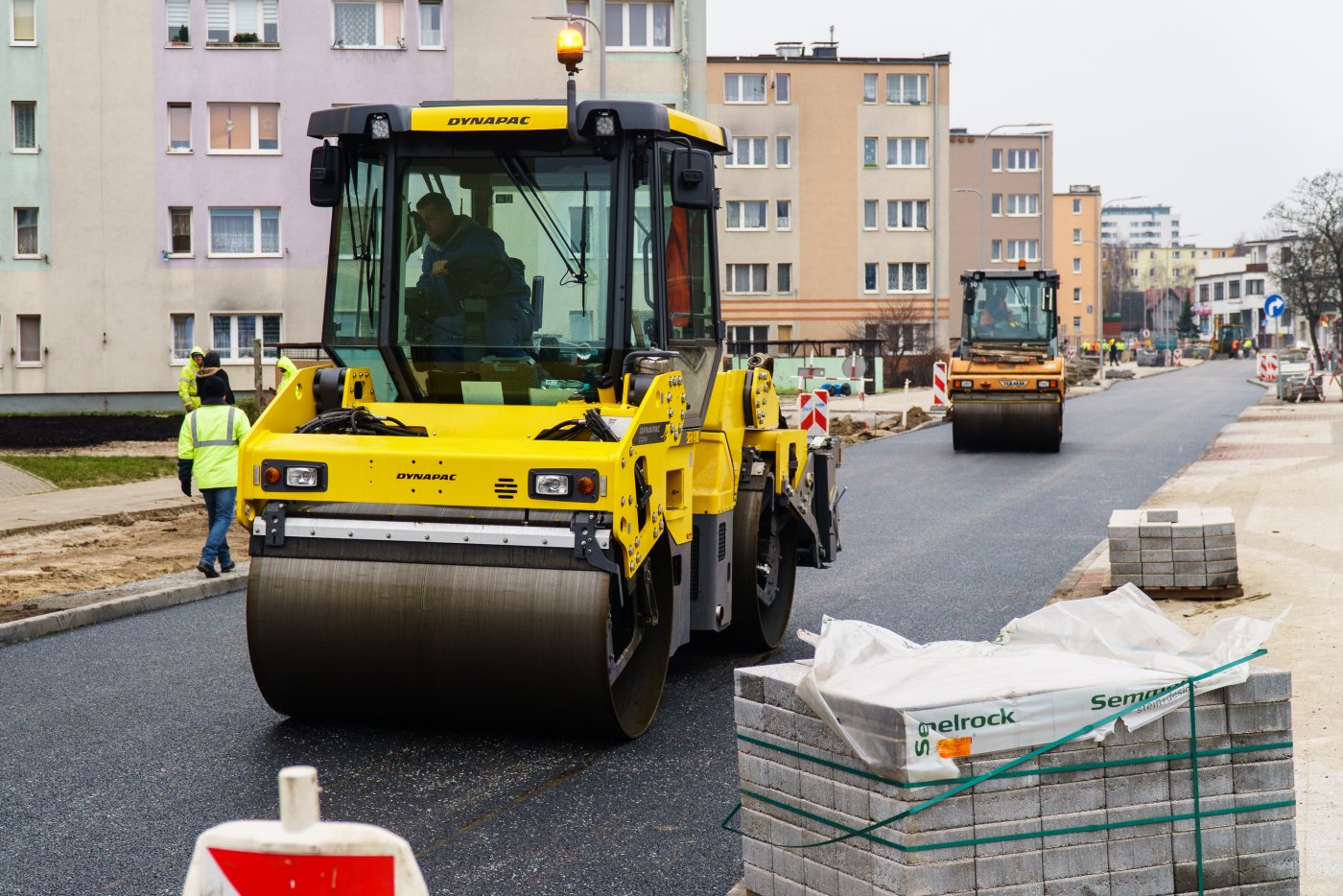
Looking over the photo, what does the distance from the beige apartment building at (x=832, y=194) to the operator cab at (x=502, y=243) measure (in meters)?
56.5

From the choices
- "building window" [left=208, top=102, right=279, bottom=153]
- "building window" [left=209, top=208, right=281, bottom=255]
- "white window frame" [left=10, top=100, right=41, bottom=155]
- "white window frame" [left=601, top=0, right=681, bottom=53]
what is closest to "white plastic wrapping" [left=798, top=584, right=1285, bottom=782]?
"building window" [left=209, top=208, right=281, bottom=255]

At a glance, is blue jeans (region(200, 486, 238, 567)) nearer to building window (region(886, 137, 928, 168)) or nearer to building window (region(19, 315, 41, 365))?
building window (region(19, 315, 41, 365))

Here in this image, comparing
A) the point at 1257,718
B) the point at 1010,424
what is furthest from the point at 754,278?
the point at 1257,718

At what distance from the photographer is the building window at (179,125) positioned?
41.8 m

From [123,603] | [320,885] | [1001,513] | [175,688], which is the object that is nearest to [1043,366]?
[1001,513]

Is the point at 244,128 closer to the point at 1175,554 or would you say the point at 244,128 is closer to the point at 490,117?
the point at 1175,554

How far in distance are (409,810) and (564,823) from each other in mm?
628

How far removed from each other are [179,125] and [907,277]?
33.4m

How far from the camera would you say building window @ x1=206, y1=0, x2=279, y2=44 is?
4203 centimetres

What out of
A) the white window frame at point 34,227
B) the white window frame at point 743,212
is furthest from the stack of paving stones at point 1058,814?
the white window frame at point 743,212

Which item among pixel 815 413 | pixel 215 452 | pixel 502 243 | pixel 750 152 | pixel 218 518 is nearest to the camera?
pixel 502 243

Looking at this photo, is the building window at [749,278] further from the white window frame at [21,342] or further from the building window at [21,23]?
the building window at [21,23]

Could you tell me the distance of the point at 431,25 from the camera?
4303 cm

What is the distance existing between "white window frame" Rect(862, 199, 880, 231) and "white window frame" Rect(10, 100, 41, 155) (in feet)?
113
